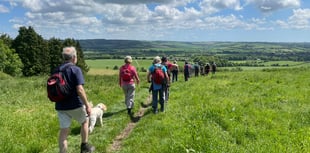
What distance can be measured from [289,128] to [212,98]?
18.9 ft

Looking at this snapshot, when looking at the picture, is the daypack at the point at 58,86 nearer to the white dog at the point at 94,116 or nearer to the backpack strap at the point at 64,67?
the backpack strap at the point at 64,67

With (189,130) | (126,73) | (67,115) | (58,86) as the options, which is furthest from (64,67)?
(126,73)

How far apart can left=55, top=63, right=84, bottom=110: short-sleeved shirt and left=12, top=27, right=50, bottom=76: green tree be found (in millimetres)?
55894

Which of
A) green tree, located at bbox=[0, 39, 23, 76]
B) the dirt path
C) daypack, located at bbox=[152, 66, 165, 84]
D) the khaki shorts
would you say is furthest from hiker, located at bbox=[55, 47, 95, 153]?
green tree, located at bbox=[0, 39, 23, 76]

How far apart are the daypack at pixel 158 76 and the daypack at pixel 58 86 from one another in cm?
572

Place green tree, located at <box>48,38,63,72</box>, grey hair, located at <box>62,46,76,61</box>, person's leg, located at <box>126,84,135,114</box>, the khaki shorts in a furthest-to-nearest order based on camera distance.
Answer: green tree, located at <box>48,38,63,72</box> → person's leg, located at <box>126,84,135,114</box> → the khaki shorts → grey hair, located at <box>62,46,76,61</box>

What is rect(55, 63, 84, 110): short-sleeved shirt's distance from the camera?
7078mm

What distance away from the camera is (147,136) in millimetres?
9266

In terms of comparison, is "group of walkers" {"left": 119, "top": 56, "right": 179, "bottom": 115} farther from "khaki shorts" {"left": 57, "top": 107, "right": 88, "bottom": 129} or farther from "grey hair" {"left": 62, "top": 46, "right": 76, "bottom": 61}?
"grey hair" {"left": 62, "top": 46, "right": 76, "bottom": 61}

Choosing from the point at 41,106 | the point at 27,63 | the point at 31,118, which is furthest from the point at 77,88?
the point at 27,63

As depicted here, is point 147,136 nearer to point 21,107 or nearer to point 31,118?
point 31,118

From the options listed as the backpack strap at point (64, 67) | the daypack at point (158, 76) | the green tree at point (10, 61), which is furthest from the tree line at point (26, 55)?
the backpack strap at point (64, 67)

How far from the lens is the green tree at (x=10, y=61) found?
58250 millimetres

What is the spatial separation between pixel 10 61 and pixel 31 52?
169 inches
